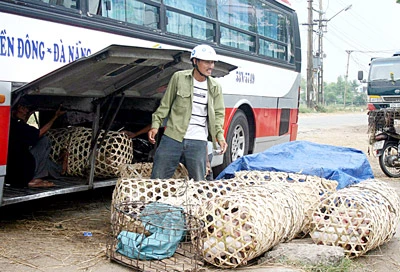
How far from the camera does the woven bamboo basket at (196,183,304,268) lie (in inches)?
187

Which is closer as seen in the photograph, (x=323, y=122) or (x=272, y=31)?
(x=272, y=31)

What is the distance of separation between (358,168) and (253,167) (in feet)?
4.37

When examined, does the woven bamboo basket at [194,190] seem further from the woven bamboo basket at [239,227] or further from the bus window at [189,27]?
the bus window at [189,27]

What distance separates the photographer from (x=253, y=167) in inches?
281

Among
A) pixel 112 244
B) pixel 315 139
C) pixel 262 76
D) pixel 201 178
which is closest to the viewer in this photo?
pixel 112 244

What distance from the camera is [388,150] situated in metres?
11.0

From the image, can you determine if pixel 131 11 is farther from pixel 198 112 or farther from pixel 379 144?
pixel 379 144

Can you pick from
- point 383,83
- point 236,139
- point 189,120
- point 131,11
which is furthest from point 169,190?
point 383,83

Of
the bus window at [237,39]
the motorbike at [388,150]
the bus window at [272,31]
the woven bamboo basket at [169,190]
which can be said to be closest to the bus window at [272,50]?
the bus window at [272,31]

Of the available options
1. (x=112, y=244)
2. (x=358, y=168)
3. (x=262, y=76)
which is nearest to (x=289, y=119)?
(x=262, y=76)

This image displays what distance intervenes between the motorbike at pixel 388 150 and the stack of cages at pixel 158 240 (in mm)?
6684

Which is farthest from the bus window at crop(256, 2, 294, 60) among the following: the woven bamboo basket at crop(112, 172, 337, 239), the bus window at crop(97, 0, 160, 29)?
the woven bamboo basket at crop(112, 172, 337, 239)

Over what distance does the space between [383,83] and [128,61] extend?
1349 cm

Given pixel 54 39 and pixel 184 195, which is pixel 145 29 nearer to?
pixel 54 39
